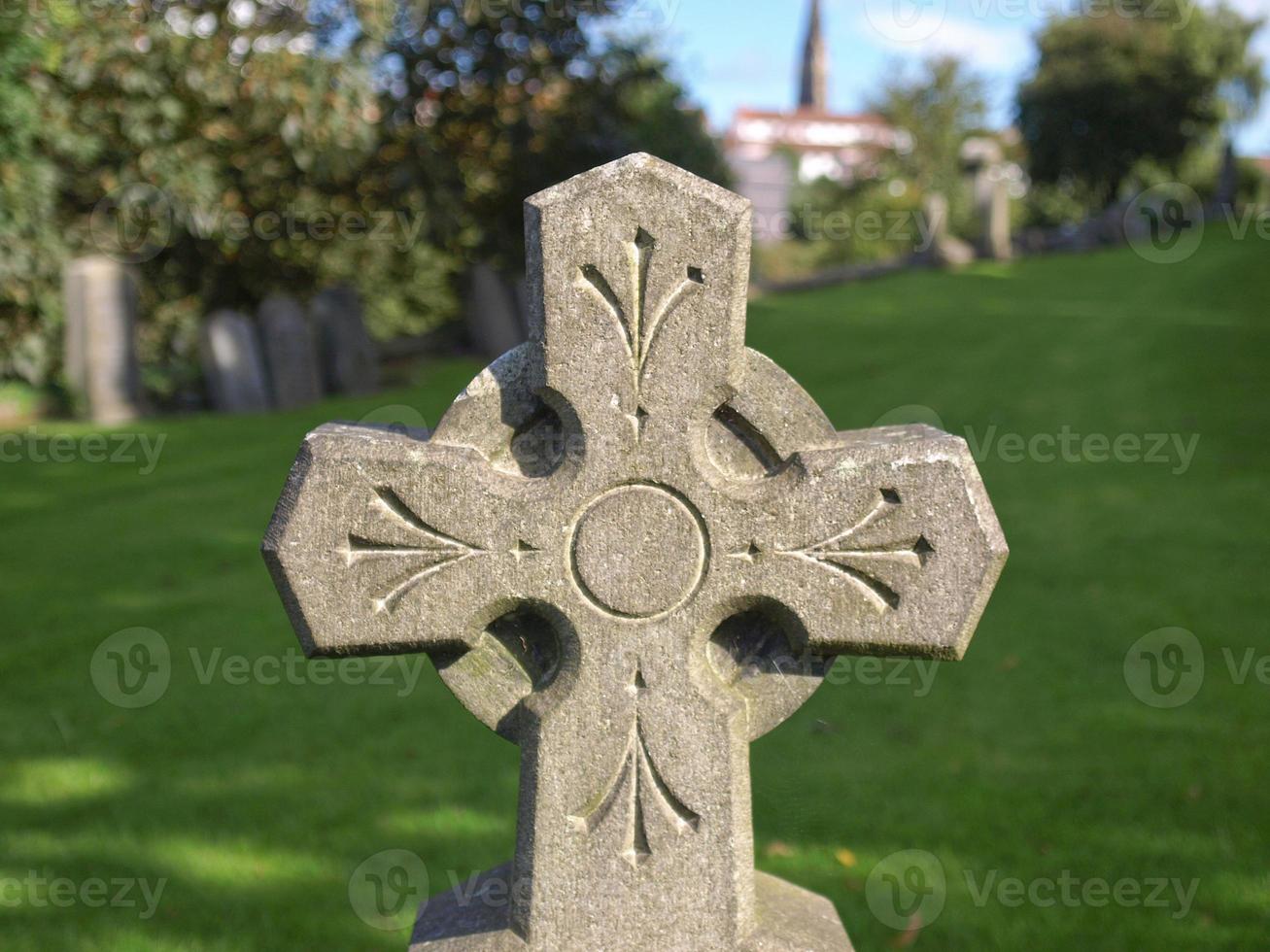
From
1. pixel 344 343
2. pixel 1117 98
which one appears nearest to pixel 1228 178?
pixel 1117 98

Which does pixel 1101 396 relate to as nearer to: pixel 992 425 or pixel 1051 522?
pixel 992 425

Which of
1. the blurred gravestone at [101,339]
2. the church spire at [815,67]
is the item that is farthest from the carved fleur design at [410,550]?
the church spire at [815,67]

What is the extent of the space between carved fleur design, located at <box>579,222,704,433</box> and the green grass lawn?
94.6 inches

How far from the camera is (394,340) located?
16109 mm

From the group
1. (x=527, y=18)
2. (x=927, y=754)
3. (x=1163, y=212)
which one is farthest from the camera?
(x=1163, y=212)

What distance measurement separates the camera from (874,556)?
2486 mm

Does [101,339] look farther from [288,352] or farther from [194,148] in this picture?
[194,148]

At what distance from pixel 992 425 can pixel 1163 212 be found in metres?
20.2

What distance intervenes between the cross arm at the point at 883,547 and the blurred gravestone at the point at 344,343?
38.2ft

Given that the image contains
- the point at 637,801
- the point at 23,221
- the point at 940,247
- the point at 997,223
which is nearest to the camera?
the point at 637,801

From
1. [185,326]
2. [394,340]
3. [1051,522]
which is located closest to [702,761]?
[1051,522]

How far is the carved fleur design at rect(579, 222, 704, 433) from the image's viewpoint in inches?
92.7

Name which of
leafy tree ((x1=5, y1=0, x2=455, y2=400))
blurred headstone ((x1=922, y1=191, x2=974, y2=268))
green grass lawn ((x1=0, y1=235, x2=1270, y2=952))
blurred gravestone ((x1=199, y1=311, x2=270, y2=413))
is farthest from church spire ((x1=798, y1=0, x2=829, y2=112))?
green grass lawn ((x1=0, y1=235, x2=1270, y2=952))

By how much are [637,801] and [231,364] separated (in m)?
11.3
